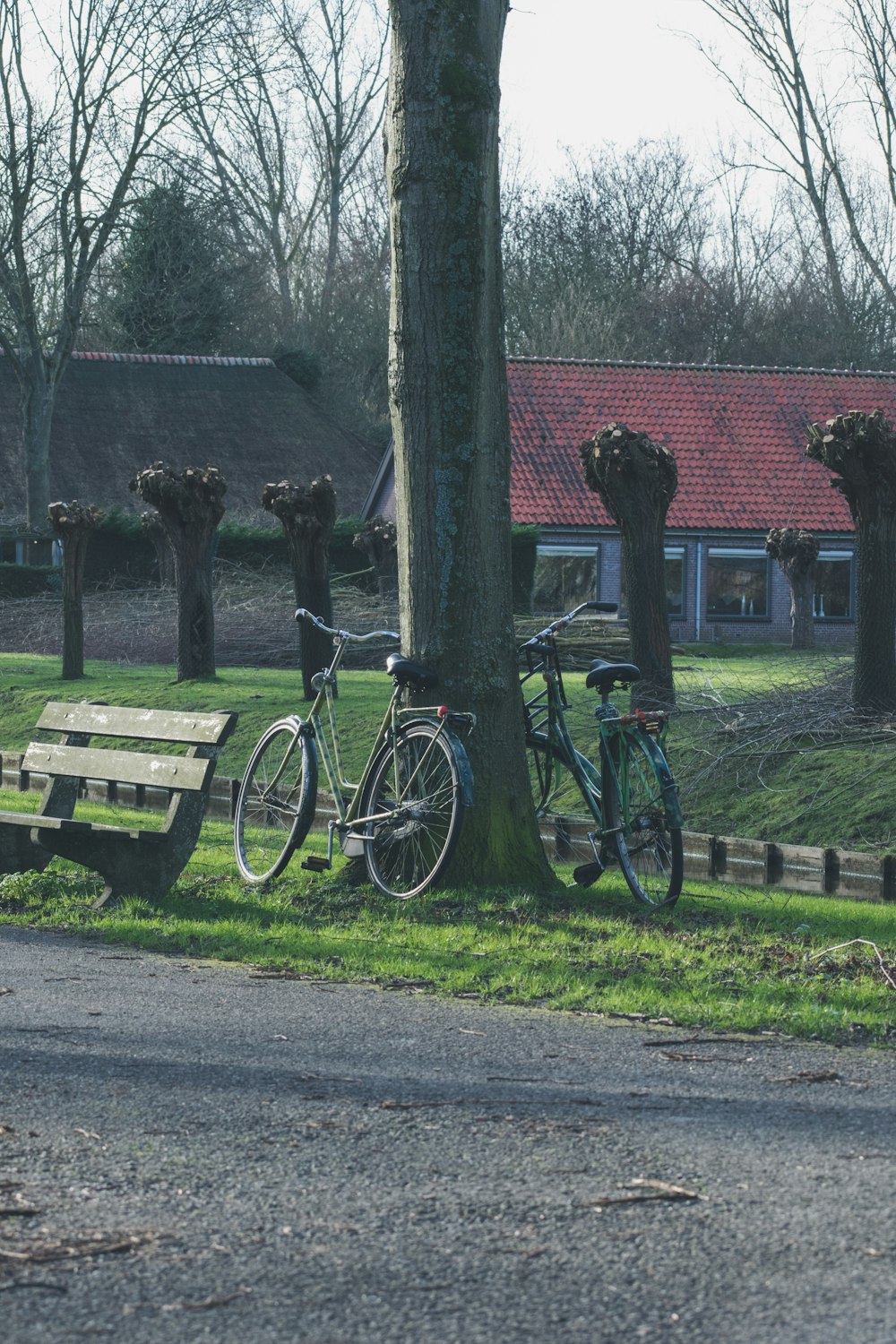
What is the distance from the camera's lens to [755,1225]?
3521 mm

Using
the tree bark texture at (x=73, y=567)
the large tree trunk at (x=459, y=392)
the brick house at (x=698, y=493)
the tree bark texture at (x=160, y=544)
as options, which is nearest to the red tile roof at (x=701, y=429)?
the brick house at (x=698, y=493)

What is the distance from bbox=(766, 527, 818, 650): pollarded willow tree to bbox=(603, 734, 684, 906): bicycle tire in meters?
20.5

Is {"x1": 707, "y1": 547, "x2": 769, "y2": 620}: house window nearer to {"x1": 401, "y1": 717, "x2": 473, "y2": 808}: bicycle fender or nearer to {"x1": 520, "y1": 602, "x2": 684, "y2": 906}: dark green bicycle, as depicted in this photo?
{"x1": 520, "y1": 602, "x2": 684, "y2": 906}: dark green bicycle

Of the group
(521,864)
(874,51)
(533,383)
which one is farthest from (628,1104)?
(874,51)

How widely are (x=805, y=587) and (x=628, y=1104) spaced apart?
82.7ft

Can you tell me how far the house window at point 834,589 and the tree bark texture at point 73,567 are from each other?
73.9 feet

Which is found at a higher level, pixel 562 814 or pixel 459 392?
pixel 459 392

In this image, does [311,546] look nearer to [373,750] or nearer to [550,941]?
[373,750]

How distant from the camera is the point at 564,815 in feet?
33.6

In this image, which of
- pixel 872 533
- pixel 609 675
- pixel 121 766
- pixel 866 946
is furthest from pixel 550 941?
pixel 872 533

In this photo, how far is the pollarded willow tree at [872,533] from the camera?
1185 cm

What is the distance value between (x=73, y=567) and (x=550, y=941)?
1565cm

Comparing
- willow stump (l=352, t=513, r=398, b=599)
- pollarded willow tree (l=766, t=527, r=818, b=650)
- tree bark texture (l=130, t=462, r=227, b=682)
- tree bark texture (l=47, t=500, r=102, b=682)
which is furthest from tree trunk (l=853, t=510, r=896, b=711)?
pollarded willow tree (l=766, t=527, r=818, b=650)

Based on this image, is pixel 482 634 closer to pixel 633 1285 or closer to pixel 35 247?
pixel 633 1285
